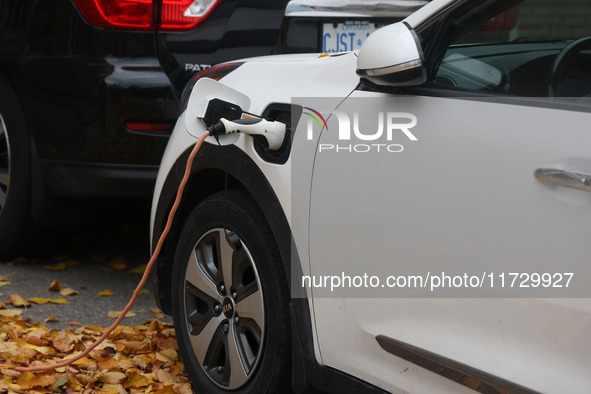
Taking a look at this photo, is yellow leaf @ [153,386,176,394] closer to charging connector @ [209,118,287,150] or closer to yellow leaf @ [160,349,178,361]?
yellow leaf @ [160,349,178,361]

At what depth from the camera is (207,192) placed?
2.54 metres

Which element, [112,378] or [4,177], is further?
[4,177]

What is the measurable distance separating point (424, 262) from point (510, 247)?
0.77 ft

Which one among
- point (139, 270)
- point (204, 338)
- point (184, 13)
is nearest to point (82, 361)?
point (204, 338)

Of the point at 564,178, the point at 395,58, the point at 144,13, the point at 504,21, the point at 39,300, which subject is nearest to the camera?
the point at 564,178

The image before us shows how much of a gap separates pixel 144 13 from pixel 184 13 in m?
0.19

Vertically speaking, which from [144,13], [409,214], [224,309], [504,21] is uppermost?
[144,13]

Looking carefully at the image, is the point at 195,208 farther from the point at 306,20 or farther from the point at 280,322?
the point at 306,20

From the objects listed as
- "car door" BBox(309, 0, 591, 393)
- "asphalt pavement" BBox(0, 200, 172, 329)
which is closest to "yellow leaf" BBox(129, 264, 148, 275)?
"asphalt pavement" BBox(0, 200, 172, 329)

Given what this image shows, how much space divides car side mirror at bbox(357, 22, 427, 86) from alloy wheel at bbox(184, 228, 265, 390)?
2.58 feet

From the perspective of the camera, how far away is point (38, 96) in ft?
10.9

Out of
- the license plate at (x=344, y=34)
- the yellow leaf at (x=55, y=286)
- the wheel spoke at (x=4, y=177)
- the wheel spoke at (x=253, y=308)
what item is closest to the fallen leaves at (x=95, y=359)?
the yellow leaf at (x=55, y=286)

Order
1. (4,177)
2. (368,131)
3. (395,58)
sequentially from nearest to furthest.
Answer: (395,58)
(368,131)
(4,177)

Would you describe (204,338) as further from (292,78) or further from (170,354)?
A: (292,78)
